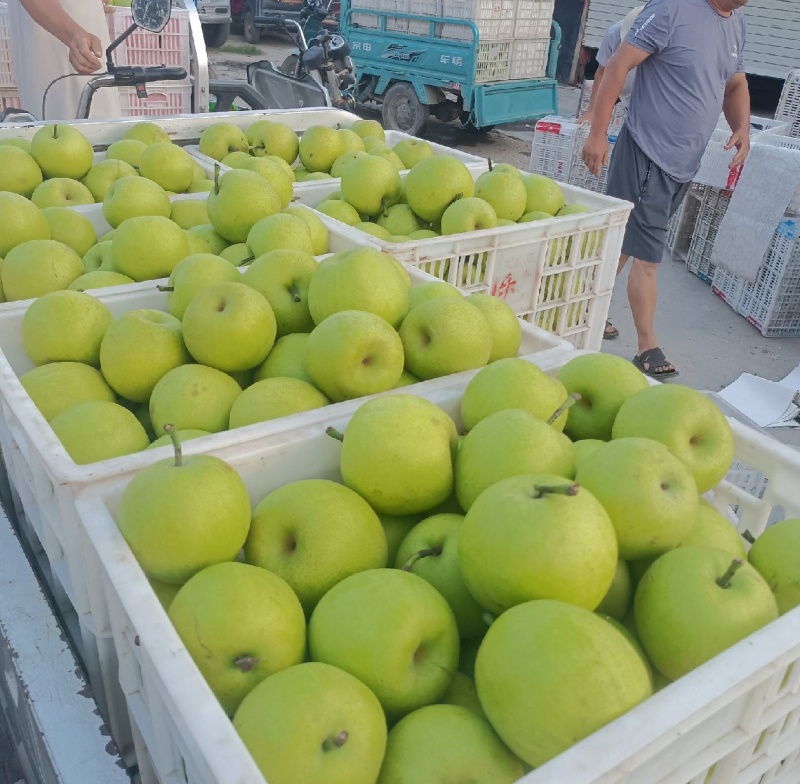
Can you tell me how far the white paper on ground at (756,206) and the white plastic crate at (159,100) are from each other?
372 cm

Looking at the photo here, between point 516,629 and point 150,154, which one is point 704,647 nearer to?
point 516,629

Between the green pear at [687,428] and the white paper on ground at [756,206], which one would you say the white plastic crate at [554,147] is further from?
the green pear at [687,428]

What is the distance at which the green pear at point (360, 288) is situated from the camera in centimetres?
166

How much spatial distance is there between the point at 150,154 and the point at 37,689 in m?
2.16

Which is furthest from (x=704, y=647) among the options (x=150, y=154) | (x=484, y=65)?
(x=484, y=65)

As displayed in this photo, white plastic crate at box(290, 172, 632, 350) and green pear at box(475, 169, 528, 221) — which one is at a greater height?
green pear at box(475, 169, 528, 221)

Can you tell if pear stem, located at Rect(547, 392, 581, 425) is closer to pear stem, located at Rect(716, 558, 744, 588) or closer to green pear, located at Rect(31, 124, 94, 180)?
pear stem, located at Rect(716, 558, 744, 588)

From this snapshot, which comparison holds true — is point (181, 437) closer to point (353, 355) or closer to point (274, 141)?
point (353, 355)

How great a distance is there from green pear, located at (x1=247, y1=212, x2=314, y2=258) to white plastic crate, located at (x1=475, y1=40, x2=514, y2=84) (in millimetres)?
7196

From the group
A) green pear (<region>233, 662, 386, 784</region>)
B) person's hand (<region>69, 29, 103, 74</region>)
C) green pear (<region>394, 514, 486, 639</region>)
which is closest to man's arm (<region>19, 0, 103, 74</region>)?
person's hand (<region>69, 29, 103, 74</region>)

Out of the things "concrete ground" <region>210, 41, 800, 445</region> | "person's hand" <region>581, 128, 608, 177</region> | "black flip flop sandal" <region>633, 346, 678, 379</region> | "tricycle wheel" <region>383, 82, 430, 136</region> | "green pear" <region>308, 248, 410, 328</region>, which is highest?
"green pear" <region>308, 248, 410, 328</region>

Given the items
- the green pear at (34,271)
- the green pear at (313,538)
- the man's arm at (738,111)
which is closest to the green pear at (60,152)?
the green pear at (34,271)

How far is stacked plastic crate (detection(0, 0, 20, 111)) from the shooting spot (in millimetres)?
5031

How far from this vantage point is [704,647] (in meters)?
1.05
